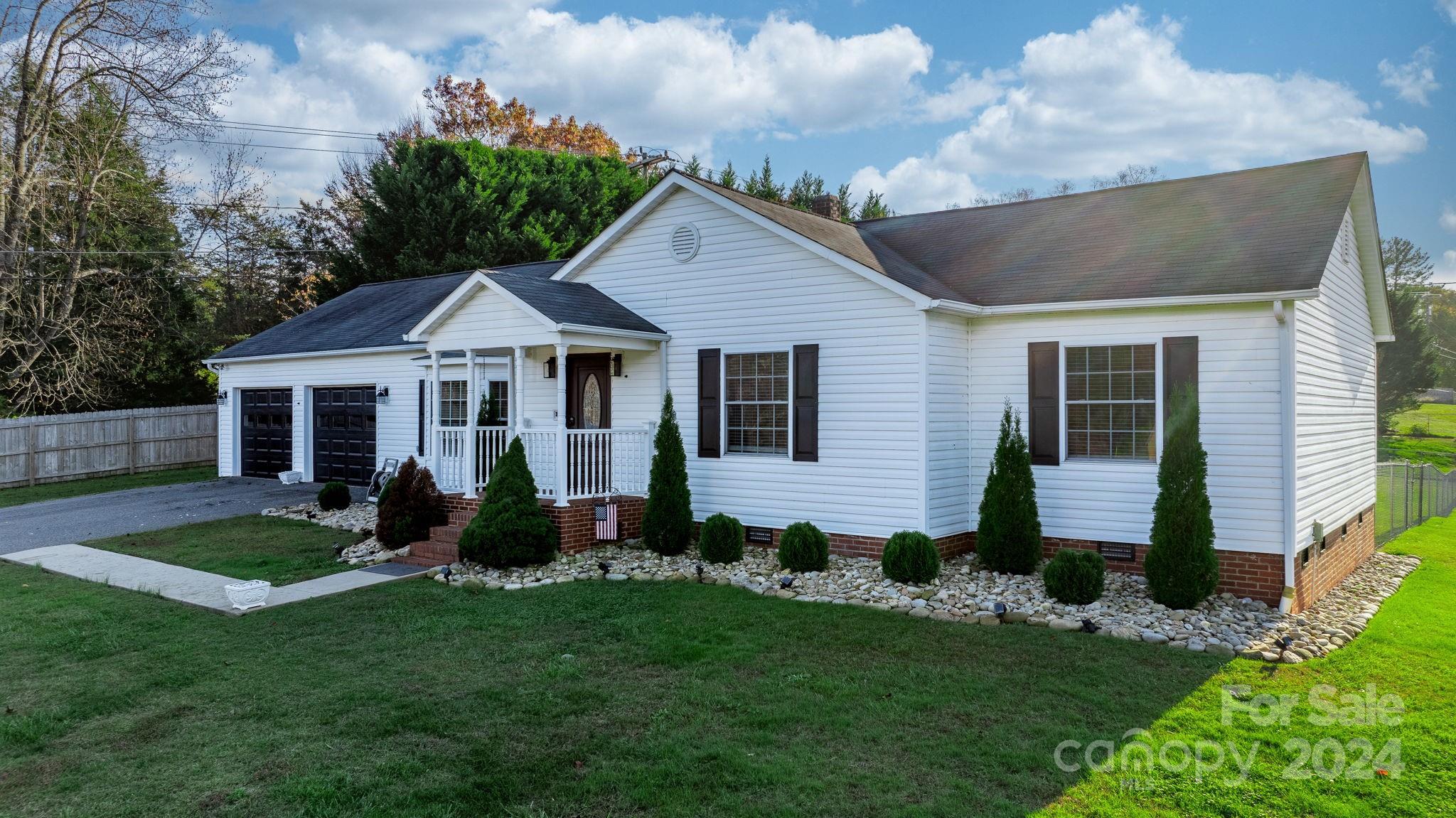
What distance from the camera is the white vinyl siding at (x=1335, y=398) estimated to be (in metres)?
9.60

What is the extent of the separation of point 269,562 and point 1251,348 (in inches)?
479

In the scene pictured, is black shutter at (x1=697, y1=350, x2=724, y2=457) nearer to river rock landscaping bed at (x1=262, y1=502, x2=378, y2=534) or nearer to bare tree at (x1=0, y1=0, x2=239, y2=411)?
river rock landscaping bed at (x1=262, y1=502, x2=378, y2=534)

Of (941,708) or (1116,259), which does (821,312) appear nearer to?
(1116,259)

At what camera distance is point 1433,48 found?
21.8 m

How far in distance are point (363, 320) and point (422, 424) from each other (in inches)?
197

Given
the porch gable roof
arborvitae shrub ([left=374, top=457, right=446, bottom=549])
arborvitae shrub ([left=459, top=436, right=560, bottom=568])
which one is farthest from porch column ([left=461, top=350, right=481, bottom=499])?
arborvitae shrub ([left=459, top=436, right=560, bottom=568])

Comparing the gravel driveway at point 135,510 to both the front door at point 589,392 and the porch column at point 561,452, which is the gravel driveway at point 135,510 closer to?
the front door at point 589,392

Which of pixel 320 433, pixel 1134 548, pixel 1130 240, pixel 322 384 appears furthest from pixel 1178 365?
pixel 320 433

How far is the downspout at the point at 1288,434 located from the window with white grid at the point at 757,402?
217 inches

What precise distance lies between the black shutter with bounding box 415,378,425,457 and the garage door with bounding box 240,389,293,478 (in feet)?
16.4

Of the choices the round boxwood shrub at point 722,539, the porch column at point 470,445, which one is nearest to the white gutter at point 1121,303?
the round boxwood shrub at point 722,539

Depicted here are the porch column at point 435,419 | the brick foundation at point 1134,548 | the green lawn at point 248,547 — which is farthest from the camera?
Result: the porch column at point 435,419

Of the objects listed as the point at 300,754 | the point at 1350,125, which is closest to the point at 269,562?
the point at 300,754

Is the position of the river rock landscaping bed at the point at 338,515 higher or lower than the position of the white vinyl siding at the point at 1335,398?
lower
